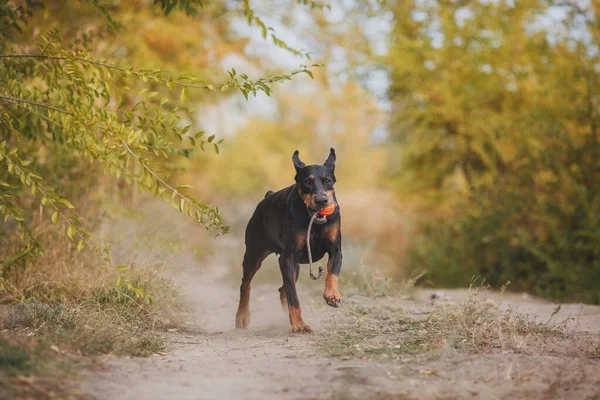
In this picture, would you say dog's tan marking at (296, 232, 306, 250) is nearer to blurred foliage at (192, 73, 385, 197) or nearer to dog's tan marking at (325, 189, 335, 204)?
dog's tan marking at (325, 189, 335, 204)

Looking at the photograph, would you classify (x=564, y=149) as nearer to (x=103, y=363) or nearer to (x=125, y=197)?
(x=125, y=197)

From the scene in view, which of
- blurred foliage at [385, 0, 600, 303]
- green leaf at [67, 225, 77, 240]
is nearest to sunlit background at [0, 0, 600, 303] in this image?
blurred foliage at [385, 0, 600, 303]

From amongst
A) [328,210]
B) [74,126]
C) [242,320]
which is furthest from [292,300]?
[74,126]

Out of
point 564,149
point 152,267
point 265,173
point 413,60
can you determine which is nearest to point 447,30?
point 413,60

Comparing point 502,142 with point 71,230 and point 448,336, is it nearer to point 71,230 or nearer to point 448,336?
point 448,336

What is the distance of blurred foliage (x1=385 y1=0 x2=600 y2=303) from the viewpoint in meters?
9.35

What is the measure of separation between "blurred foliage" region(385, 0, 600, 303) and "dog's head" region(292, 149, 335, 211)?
15.3 ft

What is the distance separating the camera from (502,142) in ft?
35.3

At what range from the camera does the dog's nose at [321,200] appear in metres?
5.13

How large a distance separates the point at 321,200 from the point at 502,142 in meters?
6.51

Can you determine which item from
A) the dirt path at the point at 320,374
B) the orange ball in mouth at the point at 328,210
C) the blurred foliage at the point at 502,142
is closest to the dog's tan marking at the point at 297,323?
the dirt path at the point at 320,374

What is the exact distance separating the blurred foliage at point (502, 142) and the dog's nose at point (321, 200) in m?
4.83

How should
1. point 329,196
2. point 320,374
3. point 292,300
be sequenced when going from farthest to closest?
point 292,300
point 329,196
point 320,374

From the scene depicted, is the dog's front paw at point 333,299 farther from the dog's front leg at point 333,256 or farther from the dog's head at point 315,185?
the dog's head at point 315,185
